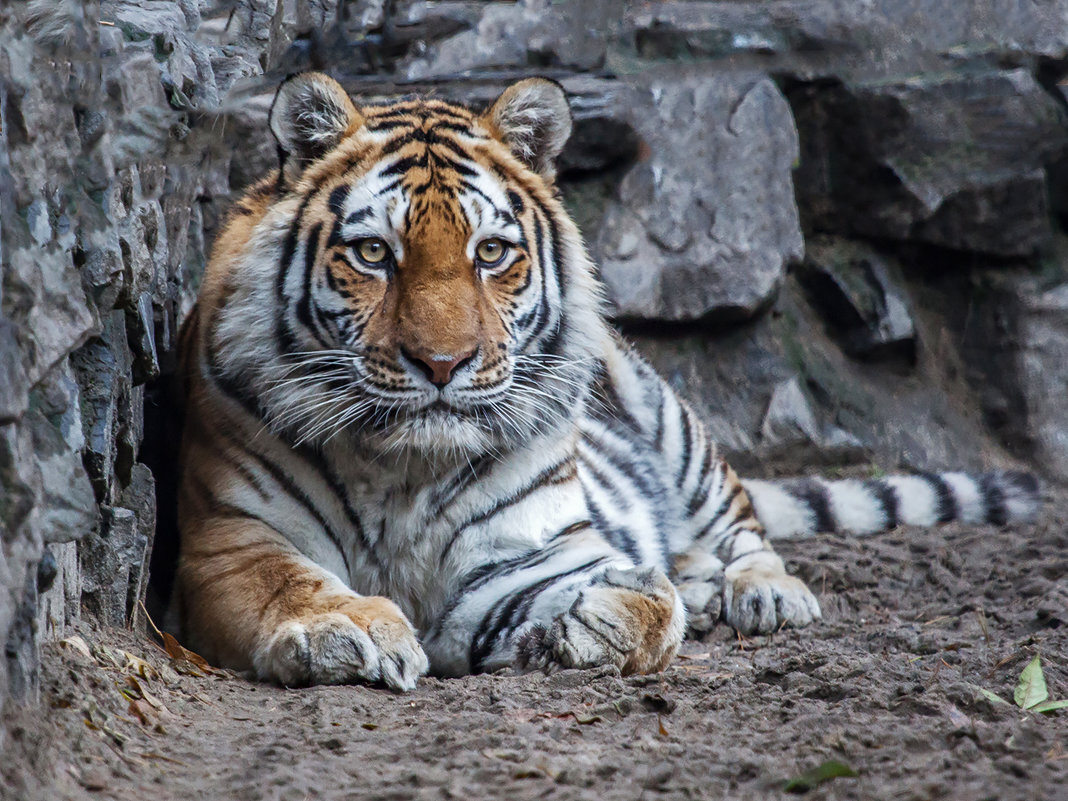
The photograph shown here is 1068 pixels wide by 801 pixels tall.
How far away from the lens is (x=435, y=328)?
2.52 meters

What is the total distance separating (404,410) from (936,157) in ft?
10.9

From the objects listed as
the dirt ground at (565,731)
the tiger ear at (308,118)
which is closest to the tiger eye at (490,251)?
the tiger ear at (308,118)

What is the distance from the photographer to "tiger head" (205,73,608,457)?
258 centimetres

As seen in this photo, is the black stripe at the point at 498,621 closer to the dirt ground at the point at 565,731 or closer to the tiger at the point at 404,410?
the tiger at the point at 404,410

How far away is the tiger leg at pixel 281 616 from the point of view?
229cm

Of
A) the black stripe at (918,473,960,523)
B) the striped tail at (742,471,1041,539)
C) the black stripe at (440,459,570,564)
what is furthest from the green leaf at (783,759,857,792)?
the black stripe at (918,473,960,523)

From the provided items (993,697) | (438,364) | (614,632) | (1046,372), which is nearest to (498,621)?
(614,632)

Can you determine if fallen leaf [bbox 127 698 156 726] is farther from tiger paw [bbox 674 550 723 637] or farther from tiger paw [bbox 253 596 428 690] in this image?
tiger paw [bbox 674 550 723 637]

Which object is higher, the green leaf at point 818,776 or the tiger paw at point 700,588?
the green leaf at point 818,776

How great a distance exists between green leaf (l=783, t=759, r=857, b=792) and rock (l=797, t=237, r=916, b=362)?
12.3ft

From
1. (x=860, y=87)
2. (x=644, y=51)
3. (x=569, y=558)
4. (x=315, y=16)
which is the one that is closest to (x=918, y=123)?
(x=860, y=87)

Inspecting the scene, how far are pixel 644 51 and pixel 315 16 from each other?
146 centimetres

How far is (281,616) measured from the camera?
7.99 feet

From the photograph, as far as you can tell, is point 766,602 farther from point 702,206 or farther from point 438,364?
point 702,206
